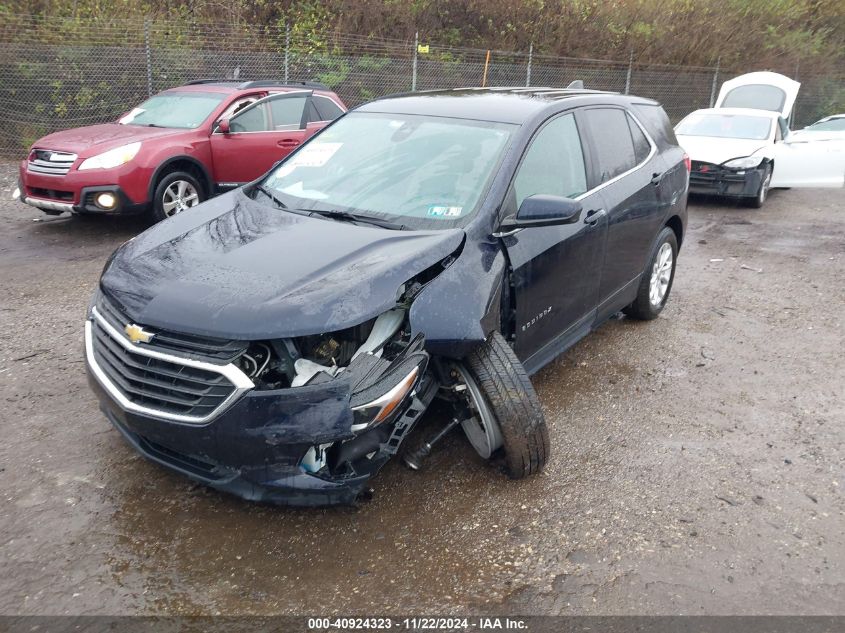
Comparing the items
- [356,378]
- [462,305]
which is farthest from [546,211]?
[356,378]

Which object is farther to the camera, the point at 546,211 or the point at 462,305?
the point at 546,211

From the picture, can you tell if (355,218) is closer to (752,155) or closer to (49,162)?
(49,162)

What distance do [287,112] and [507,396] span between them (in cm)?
682

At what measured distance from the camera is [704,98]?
821 inches

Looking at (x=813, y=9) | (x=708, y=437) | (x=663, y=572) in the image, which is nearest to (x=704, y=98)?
(x=813, y=9)

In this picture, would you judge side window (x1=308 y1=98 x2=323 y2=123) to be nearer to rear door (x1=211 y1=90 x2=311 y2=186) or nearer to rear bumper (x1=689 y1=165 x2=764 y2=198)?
rear door (x1=211 y1=90 x2=311 y2=186)

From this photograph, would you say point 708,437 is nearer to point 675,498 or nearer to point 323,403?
point 675,498

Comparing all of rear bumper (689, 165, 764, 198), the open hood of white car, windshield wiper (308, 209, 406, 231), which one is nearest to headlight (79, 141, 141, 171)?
windshield wiper (308, 209, 406, 231)

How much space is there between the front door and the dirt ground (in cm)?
56

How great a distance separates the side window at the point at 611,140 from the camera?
458 centimetres

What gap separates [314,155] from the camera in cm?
437

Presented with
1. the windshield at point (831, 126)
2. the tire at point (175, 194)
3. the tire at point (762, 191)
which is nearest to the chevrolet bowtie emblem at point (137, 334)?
the tire at point (175, 194)

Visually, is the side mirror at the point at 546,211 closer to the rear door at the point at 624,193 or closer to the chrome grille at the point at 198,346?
the rear door at the point at 624,193

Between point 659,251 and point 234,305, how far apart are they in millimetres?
3682
